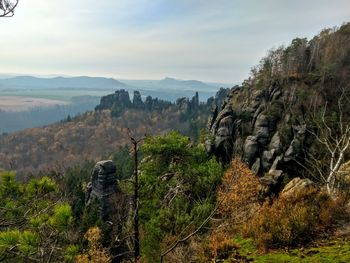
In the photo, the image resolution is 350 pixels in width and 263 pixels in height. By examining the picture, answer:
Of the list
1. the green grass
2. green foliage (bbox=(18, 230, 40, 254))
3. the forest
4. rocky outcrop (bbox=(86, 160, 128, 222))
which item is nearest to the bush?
the forest

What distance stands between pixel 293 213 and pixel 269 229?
38.7 inches

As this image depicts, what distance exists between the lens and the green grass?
10852 mm

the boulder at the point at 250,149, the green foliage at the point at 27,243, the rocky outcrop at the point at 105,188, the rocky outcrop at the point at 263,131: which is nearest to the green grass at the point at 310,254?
the green foliage at the point at 27,243

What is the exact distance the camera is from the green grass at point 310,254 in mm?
10852

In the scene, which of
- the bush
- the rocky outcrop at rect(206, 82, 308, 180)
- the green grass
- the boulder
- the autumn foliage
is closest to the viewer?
the green grass

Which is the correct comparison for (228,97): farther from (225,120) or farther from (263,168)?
(263,168)

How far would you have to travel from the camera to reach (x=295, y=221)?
1236 centimetres

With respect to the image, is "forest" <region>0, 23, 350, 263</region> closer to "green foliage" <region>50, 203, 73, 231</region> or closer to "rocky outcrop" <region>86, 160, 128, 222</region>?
"green foliage" <region>50, 203, 73, 231</region>

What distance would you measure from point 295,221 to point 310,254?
129cm

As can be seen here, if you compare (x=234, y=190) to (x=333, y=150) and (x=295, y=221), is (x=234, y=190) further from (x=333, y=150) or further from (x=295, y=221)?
(x=295, y=221)

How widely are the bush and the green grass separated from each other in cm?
48

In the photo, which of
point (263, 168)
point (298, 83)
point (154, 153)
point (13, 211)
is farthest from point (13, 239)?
point (298, 83)

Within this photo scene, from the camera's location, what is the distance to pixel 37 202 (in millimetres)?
8336

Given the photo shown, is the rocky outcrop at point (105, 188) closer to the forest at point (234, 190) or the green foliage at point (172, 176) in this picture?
the forest at point (234, 190)
